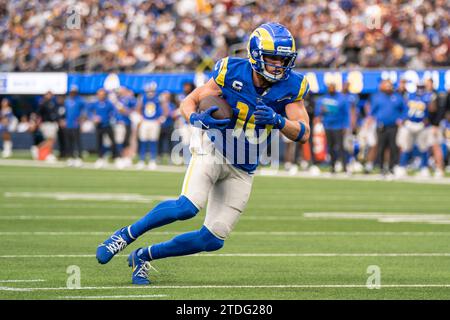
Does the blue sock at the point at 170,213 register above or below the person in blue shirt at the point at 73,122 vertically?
above

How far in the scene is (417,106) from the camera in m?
22.3

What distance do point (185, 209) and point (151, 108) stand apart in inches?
770

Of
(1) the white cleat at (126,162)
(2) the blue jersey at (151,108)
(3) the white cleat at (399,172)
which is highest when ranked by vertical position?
(2) the blue jersey at (151,108)

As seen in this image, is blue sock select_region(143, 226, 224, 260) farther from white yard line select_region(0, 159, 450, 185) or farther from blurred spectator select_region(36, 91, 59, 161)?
blurred spectator select_region(36, 91, 59, 161)

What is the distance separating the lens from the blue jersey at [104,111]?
27.2m

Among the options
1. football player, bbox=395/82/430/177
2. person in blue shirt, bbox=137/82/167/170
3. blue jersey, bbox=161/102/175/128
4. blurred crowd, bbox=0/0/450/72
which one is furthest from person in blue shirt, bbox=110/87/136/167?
football player, bbox=395/82/430/177

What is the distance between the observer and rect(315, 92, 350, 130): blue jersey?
22969mm

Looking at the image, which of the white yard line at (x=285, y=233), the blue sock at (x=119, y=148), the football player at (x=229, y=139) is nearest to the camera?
the football player at (x=229, y=139)

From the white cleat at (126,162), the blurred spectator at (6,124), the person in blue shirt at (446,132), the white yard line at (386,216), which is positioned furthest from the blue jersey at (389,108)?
the blurred spectator at (6,124)

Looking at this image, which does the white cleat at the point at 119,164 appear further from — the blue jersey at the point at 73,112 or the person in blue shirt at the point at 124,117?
the blue jersey at the point at 73,112

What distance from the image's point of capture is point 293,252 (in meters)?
9.95

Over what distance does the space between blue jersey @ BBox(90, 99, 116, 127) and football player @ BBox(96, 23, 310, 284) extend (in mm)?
19430
